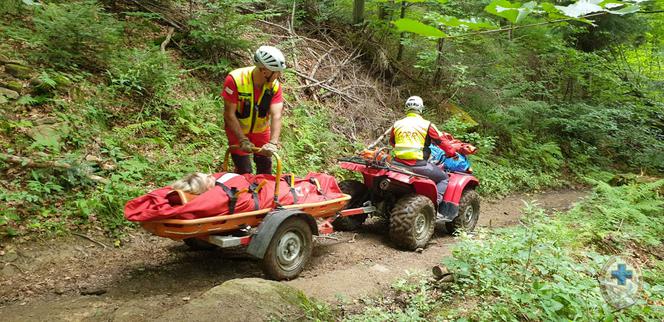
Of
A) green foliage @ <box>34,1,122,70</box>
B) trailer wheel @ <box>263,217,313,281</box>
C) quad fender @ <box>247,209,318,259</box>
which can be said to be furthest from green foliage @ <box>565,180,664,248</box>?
green foliage @ <box>34,1,122,70</box>

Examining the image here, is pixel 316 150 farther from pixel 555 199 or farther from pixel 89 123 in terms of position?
pixel 555 199

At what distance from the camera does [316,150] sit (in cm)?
789

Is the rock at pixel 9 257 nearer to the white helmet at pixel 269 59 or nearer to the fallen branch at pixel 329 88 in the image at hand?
the white helmet at pixel 269 59

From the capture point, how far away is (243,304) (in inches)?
122

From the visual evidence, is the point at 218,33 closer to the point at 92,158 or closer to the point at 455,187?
the point at 92,158

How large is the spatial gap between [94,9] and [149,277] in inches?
181

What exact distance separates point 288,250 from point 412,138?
2.43 meters

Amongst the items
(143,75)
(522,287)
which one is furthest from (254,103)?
(522,287)

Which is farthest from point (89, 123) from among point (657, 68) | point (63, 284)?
point (657, 68)

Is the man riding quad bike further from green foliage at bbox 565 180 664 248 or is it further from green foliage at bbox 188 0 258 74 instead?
green foliage at bbox 188 0 258 74

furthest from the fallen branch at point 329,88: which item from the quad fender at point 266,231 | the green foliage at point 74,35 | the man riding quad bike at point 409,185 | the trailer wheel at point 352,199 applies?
the quad fender at point 266,231

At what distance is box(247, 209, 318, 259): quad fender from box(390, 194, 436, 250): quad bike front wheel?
1660 millimetres

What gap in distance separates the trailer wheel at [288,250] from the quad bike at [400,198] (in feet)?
4.78

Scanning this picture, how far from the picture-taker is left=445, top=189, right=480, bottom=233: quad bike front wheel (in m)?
6.36
